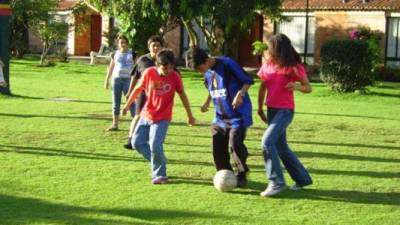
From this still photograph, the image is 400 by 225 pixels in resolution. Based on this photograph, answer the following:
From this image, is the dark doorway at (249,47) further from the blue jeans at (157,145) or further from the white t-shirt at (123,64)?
the blue jeans at (157,145)

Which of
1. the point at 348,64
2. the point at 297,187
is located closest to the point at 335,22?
the point at 348,64

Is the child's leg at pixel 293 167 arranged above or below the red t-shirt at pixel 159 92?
below

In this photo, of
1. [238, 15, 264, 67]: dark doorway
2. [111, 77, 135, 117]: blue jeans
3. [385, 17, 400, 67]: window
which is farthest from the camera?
[238, 15, 264, 67]: dark doorway

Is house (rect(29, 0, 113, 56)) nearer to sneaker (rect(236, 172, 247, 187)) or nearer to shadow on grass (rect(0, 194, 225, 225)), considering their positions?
sneaker (rect(236, 172, 247, 187))

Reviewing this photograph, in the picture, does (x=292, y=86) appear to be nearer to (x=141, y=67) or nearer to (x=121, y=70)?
(x=141, y=67)

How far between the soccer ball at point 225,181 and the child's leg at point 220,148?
0.32m

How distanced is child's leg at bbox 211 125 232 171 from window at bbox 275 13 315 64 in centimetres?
2321

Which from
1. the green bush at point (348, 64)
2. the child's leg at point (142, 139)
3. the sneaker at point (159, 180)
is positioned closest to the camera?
the sneaker at point (159, 180)

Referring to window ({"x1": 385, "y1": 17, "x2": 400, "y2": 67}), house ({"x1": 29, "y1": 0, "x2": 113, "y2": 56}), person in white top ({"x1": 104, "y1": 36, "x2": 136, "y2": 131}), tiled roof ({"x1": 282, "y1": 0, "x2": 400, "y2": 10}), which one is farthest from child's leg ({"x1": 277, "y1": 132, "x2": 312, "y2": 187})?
house ({"x1": 29, "y1": 0, "x2": 113, "y2": 56})

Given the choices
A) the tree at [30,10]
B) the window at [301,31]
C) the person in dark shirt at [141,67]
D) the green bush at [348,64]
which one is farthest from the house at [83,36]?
the person in dark shirt at [141,67]

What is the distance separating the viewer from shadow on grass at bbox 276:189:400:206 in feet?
24.4

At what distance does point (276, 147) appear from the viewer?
777 cm

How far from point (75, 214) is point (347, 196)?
9.44 feet

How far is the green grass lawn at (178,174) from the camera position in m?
6.70
